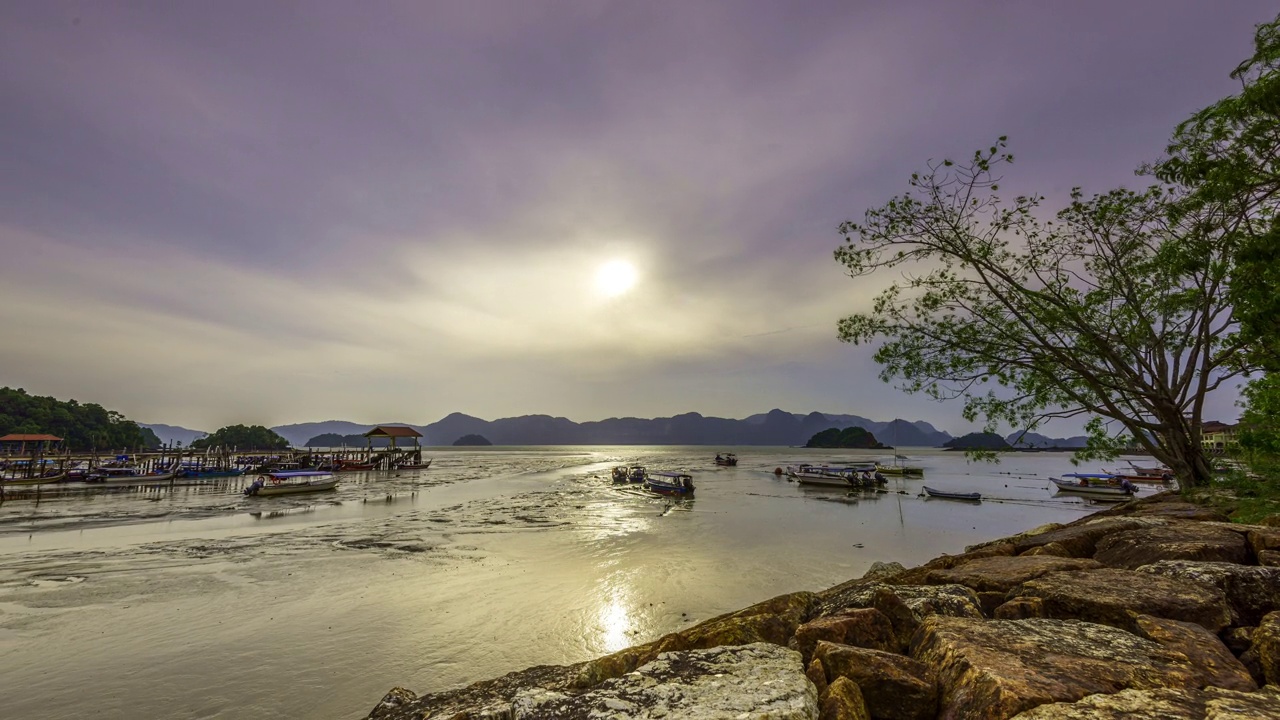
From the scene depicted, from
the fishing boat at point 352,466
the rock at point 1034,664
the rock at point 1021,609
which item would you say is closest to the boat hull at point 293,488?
the fishing boat at point 352,466

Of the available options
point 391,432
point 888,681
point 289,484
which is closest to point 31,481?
point 289,484

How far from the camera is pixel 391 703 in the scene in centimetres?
613

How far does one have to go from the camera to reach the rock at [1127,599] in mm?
4176

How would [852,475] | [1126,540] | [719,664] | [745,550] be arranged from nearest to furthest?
[719,664] → [1126,540] → [745,550] → [852,475]

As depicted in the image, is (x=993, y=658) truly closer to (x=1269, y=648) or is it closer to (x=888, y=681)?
(x=888, y=681)

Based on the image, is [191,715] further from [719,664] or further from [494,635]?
[719,664]

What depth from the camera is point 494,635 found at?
36.6ft

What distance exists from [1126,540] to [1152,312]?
1155 cm

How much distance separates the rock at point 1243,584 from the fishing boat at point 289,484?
5330 cm

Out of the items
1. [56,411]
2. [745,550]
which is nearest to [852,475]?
[745,550]

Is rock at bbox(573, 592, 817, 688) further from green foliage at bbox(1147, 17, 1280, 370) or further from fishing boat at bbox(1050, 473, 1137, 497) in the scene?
fishing boat at bbox(1050, 473, 1137, 497)

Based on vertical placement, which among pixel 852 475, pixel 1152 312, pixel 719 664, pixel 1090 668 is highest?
pixel 1152 312

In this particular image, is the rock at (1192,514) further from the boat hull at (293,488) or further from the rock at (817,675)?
the boat hull at (293,488)

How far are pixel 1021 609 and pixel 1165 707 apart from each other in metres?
2.36
